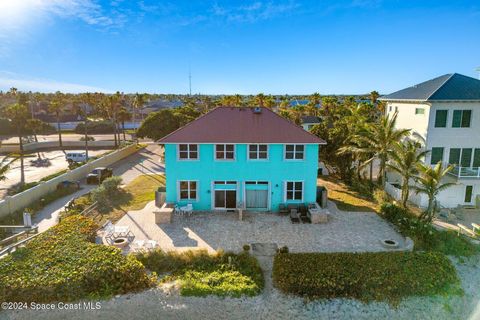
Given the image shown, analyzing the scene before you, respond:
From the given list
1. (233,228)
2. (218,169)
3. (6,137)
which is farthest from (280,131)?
(6,137)

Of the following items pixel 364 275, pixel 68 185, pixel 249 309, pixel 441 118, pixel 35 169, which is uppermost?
pixel 441 118

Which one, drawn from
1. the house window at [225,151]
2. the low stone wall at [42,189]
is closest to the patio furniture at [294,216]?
the house window at [225,151]

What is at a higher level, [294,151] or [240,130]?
[240,130]

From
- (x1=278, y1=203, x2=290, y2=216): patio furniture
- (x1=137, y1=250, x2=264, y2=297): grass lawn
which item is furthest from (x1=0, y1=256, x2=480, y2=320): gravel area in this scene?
(x1=278, y1=203, x2=290, y2=216): patio furniture

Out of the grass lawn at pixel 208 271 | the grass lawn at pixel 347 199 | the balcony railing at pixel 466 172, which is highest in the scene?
the balcony railing at pixel 466 172

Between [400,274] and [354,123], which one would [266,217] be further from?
[354,123]

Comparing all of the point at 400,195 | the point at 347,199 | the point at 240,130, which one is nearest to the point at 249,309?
the point at 240,130

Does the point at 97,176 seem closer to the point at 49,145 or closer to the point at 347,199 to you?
the point at 347,199

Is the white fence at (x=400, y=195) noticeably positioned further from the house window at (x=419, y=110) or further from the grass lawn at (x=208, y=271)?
the grass lawn at (x=208, y=271)
